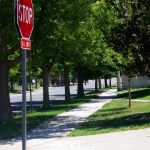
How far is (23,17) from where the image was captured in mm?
6277

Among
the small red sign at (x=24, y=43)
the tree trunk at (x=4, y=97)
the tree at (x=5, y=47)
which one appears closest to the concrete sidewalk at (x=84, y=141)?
the tree at (x=5, y=47)

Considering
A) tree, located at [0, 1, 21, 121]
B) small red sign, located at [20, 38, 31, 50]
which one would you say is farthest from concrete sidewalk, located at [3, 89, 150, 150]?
small red sign, located at [20, 38, 31, 50]

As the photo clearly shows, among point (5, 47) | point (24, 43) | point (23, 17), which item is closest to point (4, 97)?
point (5, 47)

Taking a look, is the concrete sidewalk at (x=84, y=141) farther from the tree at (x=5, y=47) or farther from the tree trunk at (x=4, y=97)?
the tree trunk at (x=4, y=97)

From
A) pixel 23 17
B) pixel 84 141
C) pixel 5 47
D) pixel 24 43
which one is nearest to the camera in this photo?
pixel 23 17

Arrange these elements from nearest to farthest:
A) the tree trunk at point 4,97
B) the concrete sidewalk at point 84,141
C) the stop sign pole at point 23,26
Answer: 1. the stop sign pole at point 23,26
2. the concrete sidewalk at point 84,141
3. the tree trunk at point 4,97

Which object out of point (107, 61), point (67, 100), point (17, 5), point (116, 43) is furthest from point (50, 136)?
point (67, 100)

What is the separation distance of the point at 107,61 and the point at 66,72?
3.65 m

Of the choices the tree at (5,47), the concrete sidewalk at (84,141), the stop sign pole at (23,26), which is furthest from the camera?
the tree at (5,47)

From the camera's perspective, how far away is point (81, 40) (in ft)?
89.0

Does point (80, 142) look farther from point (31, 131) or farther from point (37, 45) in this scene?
point (37, 45)

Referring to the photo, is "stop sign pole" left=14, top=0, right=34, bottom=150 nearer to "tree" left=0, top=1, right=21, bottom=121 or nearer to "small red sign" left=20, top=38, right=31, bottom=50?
"small red sign" left=20, top=38, right=31, bottom=50

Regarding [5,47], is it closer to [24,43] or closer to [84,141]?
[84,141]

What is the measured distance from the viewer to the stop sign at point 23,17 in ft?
20.2
